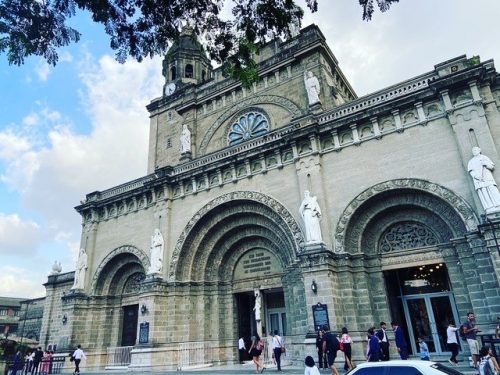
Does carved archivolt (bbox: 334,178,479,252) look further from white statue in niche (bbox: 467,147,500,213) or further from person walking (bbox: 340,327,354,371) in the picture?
person walking (bbox: 340,327,354,371)

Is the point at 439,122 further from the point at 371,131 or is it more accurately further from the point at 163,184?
the point at 163,184

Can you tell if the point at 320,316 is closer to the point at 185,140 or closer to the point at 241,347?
the point at 241,347

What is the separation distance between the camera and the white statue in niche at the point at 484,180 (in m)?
12.8

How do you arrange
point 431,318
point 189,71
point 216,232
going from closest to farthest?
point 431,318, point 216,232, point 189,71

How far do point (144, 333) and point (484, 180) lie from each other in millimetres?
17456

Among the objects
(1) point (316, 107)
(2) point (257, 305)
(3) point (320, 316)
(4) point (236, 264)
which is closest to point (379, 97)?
(1) point (316, 107)

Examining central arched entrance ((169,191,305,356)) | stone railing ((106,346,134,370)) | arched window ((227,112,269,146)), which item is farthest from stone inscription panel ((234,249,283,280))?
arched window ((227,112,269,146))

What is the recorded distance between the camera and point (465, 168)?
14.0 m

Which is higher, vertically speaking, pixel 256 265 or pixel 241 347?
pixel 256 265

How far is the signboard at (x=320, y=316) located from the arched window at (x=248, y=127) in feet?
43.1

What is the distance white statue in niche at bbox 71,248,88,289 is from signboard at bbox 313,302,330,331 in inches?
658

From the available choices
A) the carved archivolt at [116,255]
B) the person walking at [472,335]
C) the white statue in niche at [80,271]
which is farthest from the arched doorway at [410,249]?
the white statue in niche at [80,271]

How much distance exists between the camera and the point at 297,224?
57.0 feet

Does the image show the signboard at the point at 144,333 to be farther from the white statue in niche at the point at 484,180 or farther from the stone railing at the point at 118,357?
the white statue in niche at the point at 484,180
